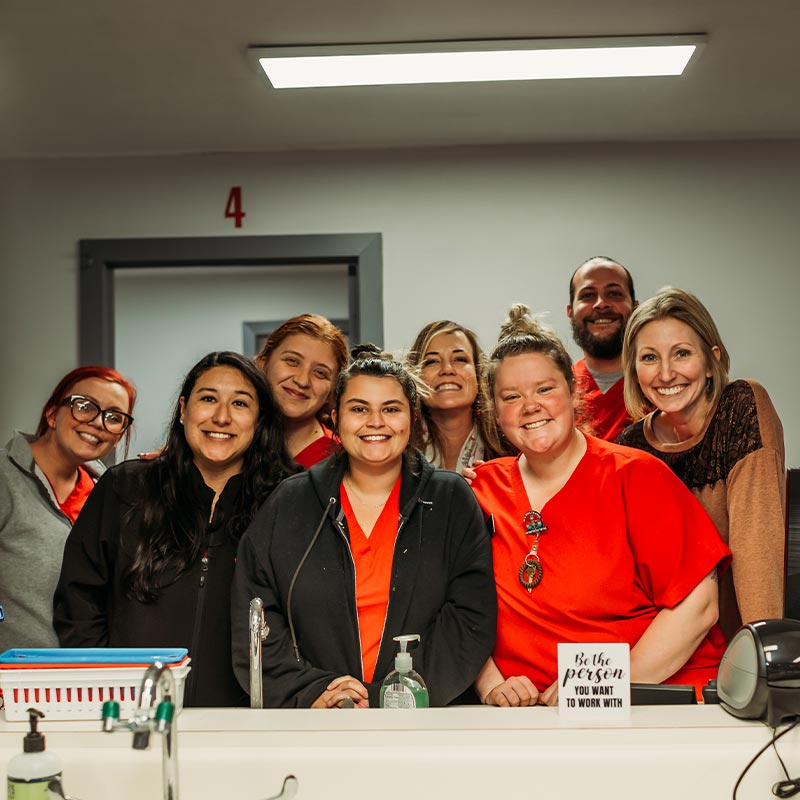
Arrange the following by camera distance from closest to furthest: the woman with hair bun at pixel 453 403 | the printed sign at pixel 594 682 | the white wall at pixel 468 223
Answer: the printed sign at pixel 594 682
the woman with hair bun at pixel 453 403
the white wall at pixel 468 223

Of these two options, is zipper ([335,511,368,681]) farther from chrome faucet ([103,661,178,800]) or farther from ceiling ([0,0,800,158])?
ceiling ([0,0,800,158])

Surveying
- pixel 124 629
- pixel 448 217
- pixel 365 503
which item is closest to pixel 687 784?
pixel 365 503

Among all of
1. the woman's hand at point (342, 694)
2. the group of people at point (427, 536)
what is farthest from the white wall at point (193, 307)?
the woman's hand at point (342, 694)

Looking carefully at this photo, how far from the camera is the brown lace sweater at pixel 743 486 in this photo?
6.34 feet

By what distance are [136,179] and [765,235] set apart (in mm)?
2599

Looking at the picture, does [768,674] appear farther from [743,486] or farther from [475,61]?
[475,61]

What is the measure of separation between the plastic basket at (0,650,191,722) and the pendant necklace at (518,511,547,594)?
2.45 ft

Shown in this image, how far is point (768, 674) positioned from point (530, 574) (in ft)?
2.19

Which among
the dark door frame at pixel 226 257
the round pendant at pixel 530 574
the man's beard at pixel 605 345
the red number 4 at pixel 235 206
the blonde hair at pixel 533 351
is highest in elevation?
the red number 4 at pixel 235 206

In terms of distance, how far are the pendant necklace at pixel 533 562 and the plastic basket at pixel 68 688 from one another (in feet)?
2.45

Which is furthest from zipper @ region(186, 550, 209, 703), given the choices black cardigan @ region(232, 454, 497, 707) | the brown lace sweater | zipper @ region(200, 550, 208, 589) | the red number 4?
the red number 4

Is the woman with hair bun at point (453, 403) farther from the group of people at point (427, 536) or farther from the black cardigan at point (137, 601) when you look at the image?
the black cardigan at point (137, 601)

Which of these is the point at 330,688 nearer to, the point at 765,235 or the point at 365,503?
the point at 365,503

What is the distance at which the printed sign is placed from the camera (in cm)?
141
